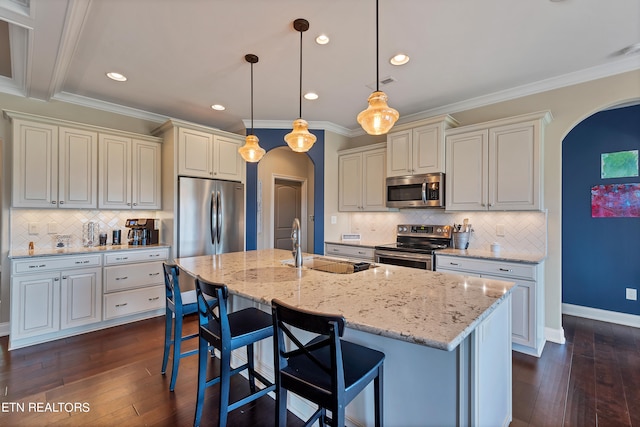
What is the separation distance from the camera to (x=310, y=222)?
6.47m

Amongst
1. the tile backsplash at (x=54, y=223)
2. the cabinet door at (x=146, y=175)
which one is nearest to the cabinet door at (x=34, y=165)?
the tile backsplash at (x=54, y=223)

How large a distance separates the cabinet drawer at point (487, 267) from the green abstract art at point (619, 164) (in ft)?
7.15

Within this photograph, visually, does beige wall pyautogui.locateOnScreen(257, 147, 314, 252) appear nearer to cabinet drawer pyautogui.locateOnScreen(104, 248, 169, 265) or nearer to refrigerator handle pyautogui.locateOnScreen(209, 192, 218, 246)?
refrigerator handle pyautogui.locateOnScreen(209, 192, 218, 246)

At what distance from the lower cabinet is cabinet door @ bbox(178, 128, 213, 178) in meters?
1.09

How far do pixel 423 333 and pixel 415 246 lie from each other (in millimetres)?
2980

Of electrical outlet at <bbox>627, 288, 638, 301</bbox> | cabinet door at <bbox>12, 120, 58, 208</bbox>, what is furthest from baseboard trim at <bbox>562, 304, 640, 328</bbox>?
cabinet door at <bbox>12, 120, 58, 208</bbox>

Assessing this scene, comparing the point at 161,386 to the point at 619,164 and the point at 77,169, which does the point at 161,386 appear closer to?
the point at 77,169

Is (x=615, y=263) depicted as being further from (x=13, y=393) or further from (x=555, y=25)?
(x=13, y=393)

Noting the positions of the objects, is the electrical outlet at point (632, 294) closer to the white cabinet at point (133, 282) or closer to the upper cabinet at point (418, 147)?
the upper cabinet at point (418, 147)

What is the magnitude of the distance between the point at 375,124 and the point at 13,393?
3245 mm

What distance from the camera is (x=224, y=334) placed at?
5.04 ft

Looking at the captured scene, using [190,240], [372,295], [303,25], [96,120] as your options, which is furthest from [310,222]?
[372,295]

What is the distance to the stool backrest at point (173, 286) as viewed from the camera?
211cm

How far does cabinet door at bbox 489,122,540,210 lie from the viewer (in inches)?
117
